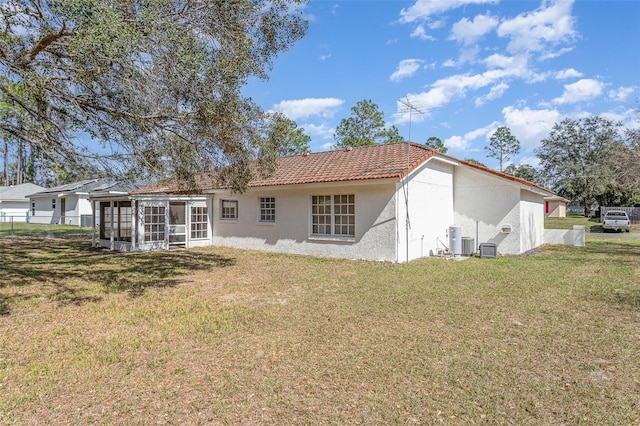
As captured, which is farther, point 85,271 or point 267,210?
point 267,210

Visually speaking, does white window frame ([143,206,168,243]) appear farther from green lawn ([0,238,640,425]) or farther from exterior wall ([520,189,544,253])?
exterior wall ([520,189,544,253])

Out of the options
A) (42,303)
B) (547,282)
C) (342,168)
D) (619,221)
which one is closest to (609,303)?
→ (547,282)

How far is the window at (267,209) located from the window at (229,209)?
1843 millimetres

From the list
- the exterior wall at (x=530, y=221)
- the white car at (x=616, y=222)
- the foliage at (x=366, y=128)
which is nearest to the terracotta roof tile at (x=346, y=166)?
the exterior wall at (x=530, y=221)

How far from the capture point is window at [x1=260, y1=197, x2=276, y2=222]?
16.2 meters

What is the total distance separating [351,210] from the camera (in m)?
13.9

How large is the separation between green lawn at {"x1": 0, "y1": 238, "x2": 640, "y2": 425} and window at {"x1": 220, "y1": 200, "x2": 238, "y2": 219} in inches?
309

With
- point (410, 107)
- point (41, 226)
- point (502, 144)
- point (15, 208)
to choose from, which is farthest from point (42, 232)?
point (502, 144)

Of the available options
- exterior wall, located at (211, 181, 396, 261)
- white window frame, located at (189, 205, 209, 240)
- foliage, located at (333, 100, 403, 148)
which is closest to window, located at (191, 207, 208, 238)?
white window frame, located at (189, 205, 209, 240)

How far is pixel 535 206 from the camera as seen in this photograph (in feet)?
57.9

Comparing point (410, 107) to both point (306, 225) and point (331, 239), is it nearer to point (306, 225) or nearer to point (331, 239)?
point (331, 239)

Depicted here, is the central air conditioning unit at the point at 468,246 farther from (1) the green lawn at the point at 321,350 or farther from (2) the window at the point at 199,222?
(2) the window at the point at 199,222

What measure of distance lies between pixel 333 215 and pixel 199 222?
26.1 feet

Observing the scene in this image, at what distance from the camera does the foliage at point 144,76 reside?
673 centimetres
